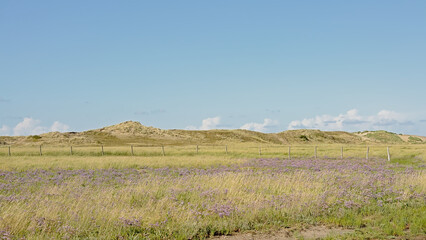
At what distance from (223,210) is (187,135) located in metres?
132

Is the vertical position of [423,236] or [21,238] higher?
[21,238]

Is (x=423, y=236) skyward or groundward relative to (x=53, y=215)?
groundward

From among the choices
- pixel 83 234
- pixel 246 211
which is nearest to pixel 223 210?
pixel 246 211

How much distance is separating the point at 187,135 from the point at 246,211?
132m

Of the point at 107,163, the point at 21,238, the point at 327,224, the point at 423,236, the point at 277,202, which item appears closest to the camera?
the point at 21,238

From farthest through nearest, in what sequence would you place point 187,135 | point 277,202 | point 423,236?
point 187,135
point 277,202
point 423,236

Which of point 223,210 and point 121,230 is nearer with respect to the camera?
point 121,230

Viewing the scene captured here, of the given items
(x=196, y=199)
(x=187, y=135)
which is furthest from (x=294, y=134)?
(x=196, y=199)

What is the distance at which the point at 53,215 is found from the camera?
10875 mm

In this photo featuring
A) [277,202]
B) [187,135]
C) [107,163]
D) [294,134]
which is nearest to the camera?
[277,202]

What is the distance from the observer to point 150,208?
12273mm

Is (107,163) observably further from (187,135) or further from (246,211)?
(187,135)

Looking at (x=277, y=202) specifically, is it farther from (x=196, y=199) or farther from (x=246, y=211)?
(x=196, y=199)

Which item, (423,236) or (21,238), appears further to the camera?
(423,236)
